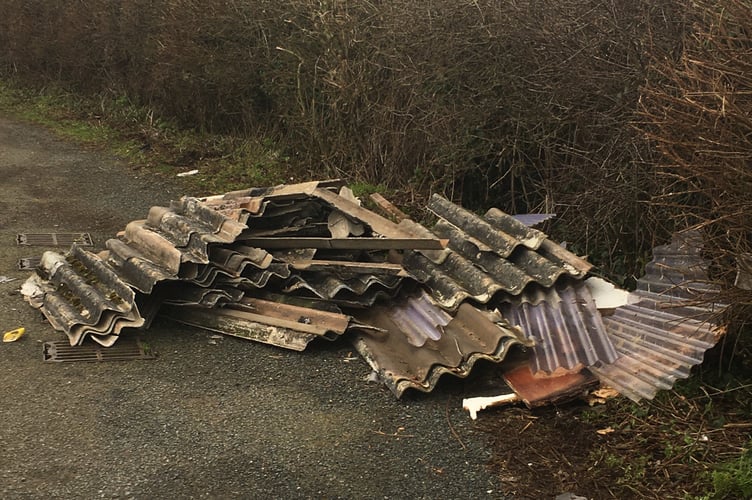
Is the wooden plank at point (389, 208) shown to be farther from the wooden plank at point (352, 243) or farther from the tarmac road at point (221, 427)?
the tarmac road at point (221, 427)

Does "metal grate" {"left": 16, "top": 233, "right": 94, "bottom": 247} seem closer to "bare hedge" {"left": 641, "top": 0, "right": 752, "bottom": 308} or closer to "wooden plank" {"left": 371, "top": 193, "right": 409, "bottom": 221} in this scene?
"wooden plank" {"left": 371, "top": 193, "right": 409, "bottom": 221}

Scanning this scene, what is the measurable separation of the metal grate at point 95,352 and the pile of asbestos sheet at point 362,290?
0.08m

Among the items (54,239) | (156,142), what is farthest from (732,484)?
(156,142)

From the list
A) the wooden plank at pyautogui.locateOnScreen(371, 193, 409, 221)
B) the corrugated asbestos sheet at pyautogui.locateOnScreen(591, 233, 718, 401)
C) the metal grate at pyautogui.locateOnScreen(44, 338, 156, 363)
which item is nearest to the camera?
the corrugated asbestos sheet at pyautogui.locateOnScreen(591, 233, 718, 401)

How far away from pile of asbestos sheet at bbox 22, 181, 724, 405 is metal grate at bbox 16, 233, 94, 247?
55.8 inches

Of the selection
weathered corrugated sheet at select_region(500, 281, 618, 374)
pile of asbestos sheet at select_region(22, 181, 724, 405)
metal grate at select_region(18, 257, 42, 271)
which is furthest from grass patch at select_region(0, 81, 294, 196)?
weathered corrugated sheet at select_region(500, 281, 618, 374)

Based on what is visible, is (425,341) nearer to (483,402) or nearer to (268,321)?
(483,402)

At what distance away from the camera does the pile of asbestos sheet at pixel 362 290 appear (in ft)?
17.8

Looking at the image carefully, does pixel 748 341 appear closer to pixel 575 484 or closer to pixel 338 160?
pixel 575 484

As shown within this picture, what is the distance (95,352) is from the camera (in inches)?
224

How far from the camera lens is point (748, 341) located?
4828 millimetres

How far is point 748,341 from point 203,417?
341cm

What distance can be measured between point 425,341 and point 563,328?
99cm

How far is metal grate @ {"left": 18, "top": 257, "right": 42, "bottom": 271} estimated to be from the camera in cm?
738
